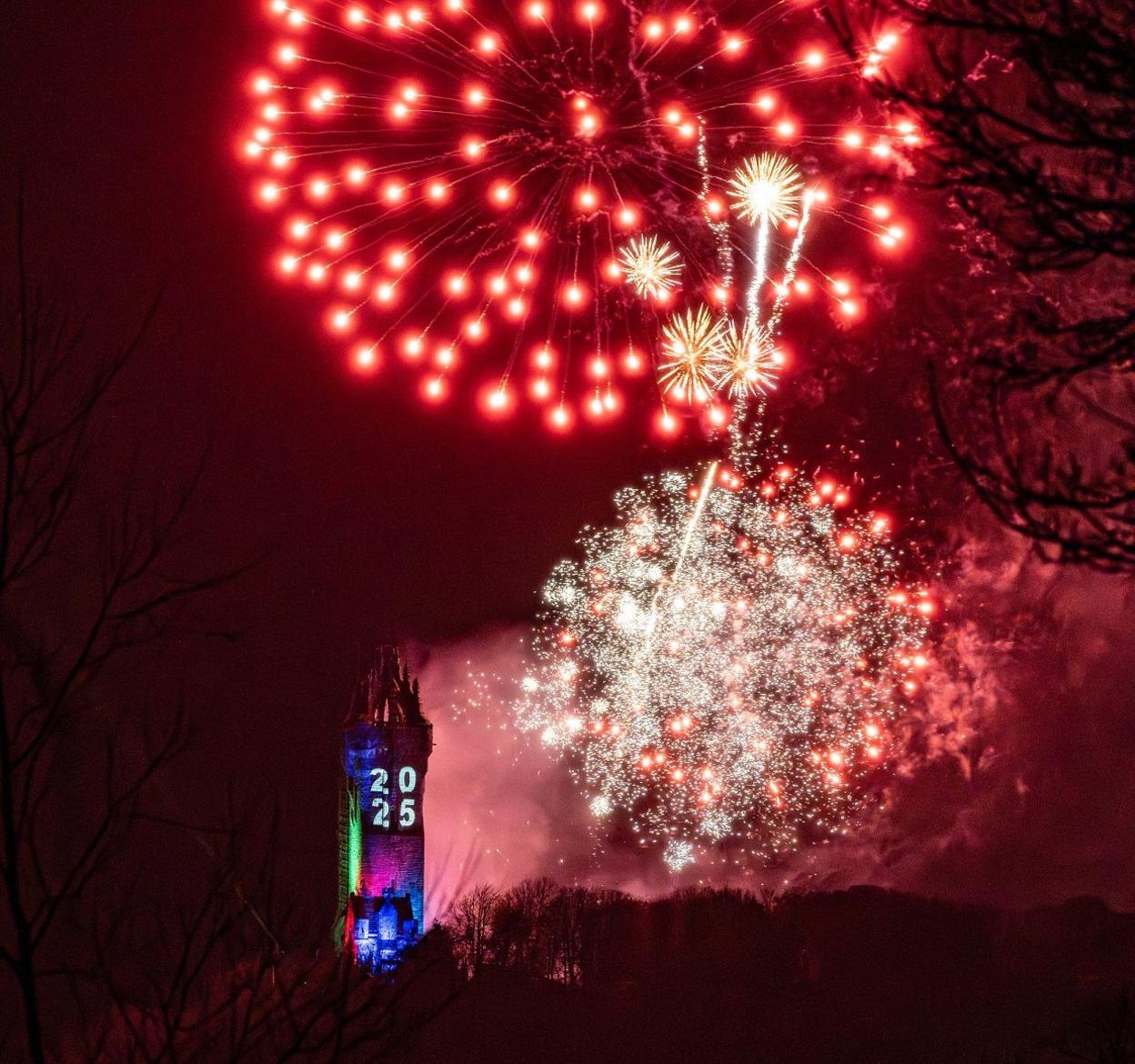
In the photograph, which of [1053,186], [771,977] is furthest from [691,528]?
[771,977]

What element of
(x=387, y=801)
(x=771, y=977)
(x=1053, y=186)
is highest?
(x=387, y=801)

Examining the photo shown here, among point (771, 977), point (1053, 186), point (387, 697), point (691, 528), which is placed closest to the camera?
point (1053, 186)

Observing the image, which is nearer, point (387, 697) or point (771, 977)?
point (387, 697)

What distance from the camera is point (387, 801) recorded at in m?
44.2

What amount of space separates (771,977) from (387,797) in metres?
22.1

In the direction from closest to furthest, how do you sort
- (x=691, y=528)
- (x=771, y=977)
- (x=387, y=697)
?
(x=691, y=528) < (x=387, y=697) < (x=771, y=977)

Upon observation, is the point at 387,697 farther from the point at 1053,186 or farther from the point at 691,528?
the point at 1053,186

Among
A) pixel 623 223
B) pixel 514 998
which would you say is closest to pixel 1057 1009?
pixel 514 998

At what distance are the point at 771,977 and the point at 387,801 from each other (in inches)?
868

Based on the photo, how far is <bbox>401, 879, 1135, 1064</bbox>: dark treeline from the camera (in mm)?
44094

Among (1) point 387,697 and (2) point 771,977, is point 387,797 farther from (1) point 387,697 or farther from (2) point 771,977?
(2) point 771,977

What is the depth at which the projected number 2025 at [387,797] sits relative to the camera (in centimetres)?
4406

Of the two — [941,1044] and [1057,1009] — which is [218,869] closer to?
[1057,1009]

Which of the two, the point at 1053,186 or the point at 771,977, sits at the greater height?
the point at 771,977
